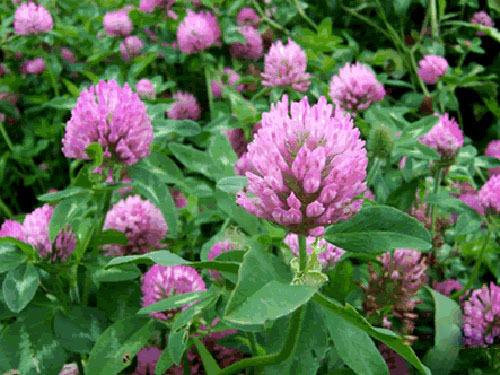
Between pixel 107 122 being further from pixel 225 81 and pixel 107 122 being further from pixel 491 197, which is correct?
pixel 225 81

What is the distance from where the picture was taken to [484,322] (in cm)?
104

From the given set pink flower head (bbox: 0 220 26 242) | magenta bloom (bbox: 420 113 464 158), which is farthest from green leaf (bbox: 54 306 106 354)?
magenta bloom (bbox: 420 113 464 158)

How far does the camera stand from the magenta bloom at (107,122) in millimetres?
928

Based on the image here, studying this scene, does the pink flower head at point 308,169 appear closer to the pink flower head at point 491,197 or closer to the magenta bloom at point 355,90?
the pink flower head at point 491,197

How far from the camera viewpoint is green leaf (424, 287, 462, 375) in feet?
3.29

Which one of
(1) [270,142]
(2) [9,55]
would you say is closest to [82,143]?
(1) [270,142]

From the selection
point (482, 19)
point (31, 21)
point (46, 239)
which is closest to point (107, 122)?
point (46, 239)

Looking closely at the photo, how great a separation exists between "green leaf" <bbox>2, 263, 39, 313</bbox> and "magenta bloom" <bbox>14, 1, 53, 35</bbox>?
1321 millimetres

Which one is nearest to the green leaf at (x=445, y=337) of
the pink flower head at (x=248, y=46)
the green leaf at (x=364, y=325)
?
the green leaf at (x=364, y=325)

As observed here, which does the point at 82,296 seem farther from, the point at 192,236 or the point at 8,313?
the point at 192,236

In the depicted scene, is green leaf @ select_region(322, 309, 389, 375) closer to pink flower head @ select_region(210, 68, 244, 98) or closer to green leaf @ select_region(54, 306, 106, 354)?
green leaf @ select_region(54, 306, 106, 354)

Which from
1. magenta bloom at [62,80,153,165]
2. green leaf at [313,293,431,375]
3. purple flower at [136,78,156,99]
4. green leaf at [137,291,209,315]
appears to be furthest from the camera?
purple flower at [136,78,156,99]

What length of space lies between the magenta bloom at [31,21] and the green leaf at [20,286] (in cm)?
132

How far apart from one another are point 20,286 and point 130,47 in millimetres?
1296
